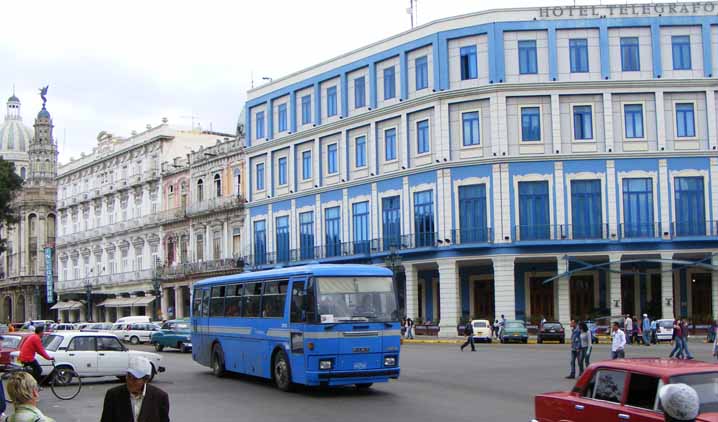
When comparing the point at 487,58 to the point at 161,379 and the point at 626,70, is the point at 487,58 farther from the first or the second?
the point at 161,379

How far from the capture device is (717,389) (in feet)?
30.3

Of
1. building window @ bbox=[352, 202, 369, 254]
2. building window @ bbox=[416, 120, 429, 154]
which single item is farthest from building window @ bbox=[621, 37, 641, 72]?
building window @ bbox=[352, 202, 369, 254]

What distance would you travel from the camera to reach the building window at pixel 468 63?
50312 millimetres

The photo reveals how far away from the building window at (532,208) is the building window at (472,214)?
197 cm

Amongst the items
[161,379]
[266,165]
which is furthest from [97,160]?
[161,379]

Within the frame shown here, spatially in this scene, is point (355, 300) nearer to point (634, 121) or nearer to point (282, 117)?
point (634, 121)

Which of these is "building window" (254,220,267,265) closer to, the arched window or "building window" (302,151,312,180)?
the arched window

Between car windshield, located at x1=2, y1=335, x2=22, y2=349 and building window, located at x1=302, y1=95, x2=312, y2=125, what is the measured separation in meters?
35.0

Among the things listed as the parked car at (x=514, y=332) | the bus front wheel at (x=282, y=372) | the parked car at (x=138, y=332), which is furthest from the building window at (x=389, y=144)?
the bus front wheel at (x=282, y=372)

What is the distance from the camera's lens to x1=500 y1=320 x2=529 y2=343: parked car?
44.8m

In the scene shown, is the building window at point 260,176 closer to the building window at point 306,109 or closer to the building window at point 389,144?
the building window at point 306,109

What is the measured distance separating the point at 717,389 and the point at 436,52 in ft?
142

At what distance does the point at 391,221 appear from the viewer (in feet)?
178

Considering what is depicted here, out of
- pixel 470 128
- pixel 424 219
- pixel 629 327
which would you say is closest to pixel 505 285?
pixel 424 219
